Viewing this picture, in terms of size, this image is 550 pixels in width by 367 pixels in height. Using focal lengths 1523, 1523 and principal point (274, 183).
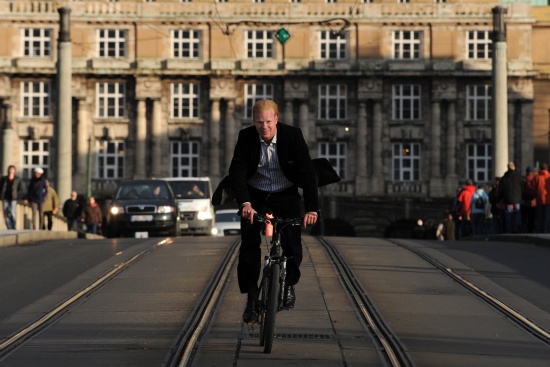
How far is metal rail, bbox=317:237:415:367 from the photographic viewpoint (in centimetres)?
1202

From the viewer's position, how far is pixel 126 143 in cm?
8312

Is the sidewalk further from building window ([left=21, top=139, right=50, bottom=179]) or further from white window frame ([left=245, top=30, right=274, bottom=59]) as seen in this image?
white window frame ([left=245, top=30, right=274, bottom=59])

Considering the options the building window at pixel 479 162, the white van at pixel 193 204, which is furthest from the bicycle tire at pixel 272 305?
the building window at pixel 479 162

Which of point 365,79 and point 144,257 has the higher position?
point 365,79

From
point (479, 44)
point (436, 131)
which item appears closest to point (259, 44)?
point (436, 131)

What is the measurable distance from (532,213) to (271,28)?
49.9 m

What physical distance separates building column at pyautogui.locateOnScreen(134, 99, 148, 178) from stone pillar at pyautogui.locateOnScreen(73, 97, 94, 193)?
249 centimetres

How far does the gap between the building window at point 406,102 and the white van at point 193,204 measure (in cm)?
3731

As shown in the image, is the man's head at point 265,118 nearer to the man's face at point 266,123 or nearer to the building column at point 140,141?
the man's face at point 266,123

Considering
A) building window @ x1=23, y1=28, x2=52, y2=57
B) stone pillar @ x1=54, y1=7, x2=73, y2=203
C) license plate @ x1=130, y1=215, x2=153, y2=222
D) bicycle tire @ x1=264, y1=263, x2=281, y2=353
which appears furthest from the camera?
building window @ x1=23, y1=28, x2=52, y2=57

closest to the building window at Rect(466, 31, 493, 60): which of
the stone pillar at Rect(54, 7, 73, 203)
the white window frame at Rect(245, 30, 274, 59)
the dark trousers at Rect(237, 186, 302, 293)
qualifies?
the white window frame at Rect(245, 30, 274, 59)

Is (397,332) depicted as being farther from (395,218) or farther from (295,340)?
(395,218)

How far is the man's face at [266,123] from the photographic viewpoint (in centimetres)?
1184

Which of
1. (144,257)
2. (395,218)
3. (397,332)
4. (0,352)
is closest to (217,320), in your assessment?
(397,332)
